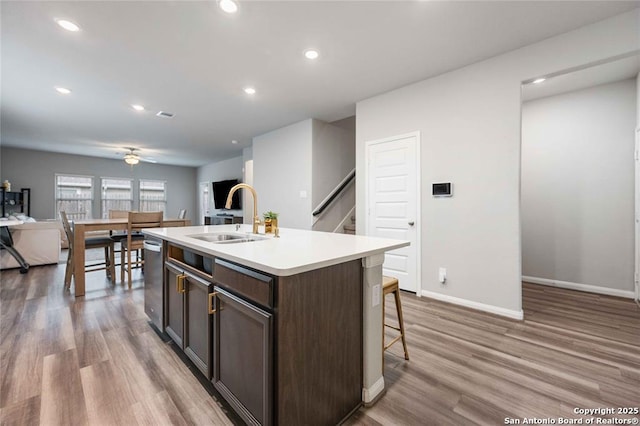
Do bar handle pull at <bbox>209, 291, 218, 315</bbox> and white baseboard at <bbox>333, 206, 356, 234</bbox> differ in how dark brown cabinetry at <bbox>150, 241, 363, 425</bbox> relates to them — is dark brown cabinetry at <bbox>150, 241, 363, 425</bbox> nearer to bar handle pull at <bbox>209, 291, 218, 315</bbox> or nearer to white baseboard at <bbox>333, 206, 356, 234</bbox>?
bar handle pull at <bbox>209, 291, 218, 315</bbox>

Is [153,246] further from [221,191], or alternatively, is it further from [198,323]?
[221,191]

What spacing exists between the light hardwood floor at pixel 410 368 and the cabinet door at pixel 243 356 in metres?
0.21

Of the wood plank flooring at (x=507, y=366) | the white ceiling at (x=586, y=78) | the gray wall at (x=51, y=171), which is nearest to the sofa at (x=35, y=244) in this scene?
the gray wall at (x=51, y=171)

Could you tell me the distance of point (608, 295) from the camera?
341 centimetres

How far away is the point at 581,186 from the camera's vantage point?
144 inches

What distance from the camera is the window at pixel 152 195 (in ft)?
31.6

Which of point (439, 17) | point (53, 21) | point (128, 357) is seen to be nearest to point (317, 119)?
point (439, 17)

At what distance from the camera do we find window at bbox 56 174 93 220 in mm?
8117

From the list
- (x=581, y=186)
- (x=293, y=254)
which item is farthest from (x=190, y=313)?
(x=581, y=186)

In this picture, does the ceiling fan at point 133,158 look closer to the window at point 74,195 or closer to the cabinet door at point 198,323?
the window at point 74,195

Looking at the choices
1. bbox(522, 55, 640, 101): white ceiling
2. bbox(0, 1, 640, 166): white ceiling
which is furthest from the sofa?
bbox(522, 55, 640, 101): white ceiling

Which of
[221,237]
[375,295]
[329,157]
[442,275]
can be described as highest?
[329,157]

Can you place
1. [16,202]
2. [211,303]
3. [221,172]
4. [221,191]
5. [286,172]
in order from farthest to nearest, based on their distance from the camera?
[221,172]
[221,191]
[16,202]
[286,172]
[211,303]

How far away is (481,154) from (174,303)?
3209 mm
